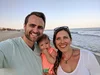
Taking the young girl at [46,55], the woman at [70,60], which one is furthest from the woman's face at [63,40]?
the young girl at [46,55]

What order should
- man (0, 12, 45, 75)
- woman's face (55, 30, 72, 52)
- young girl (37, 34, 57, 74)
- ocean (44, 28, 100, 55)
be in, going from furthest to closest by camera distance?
1. ocean (44, 28, 100, 55)
2. young girl (37, 34, 57, 74)
3. woman's face (55, 30, 72, 52)
4. man (0, 12, 45, 75)

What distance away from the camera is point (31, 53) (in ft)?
6.07

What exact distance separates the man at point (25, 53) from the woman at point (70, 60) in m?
0.23

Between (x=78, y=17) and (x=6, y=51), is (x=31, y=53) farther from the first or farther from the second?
(x=78, y=17)

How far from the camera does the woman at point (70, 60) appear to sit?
1707 mm

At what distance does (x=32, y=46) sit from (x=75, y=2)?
1343cm

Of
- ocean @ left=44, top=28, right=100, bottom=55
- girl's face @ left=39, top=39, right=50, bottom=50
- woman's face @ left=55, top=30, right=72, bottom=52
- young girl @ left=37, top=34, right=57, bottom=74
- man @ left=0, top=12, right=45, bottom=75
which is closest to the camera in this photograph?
man @ left=0, top=12, right=45, bottom=75

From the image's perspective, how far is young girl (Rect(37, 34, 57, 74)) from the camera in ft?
6.43

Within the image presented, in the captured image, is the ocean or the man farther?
the ocean

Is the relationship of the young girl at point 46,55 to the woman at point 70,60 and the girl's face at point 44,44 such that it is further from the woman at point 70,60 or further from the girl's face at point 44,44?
the woman at point 70,60

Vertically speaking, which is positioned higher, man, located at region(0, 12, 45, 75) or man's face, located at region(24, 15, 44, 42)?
man's face, located at region(24, 15, 44, 42)

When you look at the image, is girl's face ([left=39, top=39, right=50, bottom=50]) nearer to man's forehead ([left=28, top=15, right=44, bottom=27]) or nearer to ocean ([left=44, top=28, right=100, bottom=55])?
man's forehead ([left=28, top=15, right=44, bottom=27])

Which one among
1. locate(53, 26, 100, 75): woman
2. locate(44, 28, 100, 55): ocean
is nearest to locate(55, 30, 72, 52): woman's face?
locate(53, 26, 100, 75): woman

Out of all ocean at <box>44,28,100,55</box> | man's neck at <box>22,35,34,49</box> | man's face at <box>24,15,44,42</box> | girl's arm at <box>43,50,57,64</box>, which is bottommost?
ocean at <box>44,28,100,55</box>
